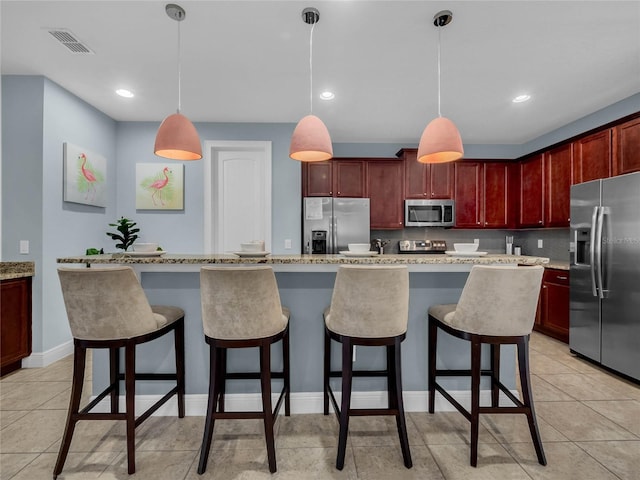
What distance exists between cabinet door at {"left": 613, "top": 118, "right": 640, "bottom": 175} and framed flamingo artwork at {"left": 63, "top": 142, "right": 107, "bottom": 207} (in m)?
5.31

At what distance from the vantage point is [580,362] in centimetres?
300

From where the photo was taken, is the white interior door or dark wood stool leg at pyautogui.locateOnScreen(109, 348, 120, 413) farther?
the white interior door

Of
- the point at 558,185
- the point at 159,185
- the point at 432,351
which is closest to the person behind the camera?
the point at 432,351

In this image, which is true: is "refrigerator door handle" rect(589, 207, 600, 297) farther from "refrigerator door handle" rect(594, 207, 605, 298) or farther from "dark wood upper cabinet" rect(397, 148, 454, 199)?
"dark wood upper cabinet" rect(397, 148, 454, 199)

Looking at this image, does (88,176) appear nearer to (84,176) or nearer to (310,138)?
(84,176)

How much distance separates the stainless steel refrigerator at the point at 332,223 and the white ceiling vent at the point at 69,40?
2589mm

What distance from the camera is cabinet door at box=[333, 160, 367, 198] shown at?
14.7 ft

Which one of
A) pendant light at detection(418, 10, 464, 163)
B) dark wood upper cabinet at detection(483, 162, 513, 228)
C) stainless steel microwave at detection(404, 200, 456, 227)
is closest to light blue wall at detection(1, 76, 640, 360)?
dark wood upper cabinet at detection(483, 162, 513, 228)

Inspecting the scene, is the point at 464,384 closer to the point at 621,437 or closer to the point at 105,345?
the point at 621,437

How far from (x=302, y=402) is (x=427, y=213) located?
327 cm

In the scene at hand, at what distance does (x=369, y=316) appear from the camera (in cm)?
152

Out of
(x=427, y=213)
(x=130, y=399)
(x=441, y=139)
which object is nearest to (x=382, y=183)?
(x=427, y=213)

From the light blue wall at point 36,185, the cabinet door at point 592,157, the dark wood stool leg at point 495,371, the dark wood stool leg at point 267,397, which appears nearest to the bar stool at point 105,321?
the dark wood stool leg at point 267,397

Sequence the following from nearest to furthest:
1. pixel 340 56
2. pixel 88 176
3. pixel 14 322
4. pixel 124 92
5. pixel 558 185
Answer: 1. pixel 340 56
2. pixel 14 322
3. pixel 124 92
4. pixel 88 176
5. pixel 558 185
